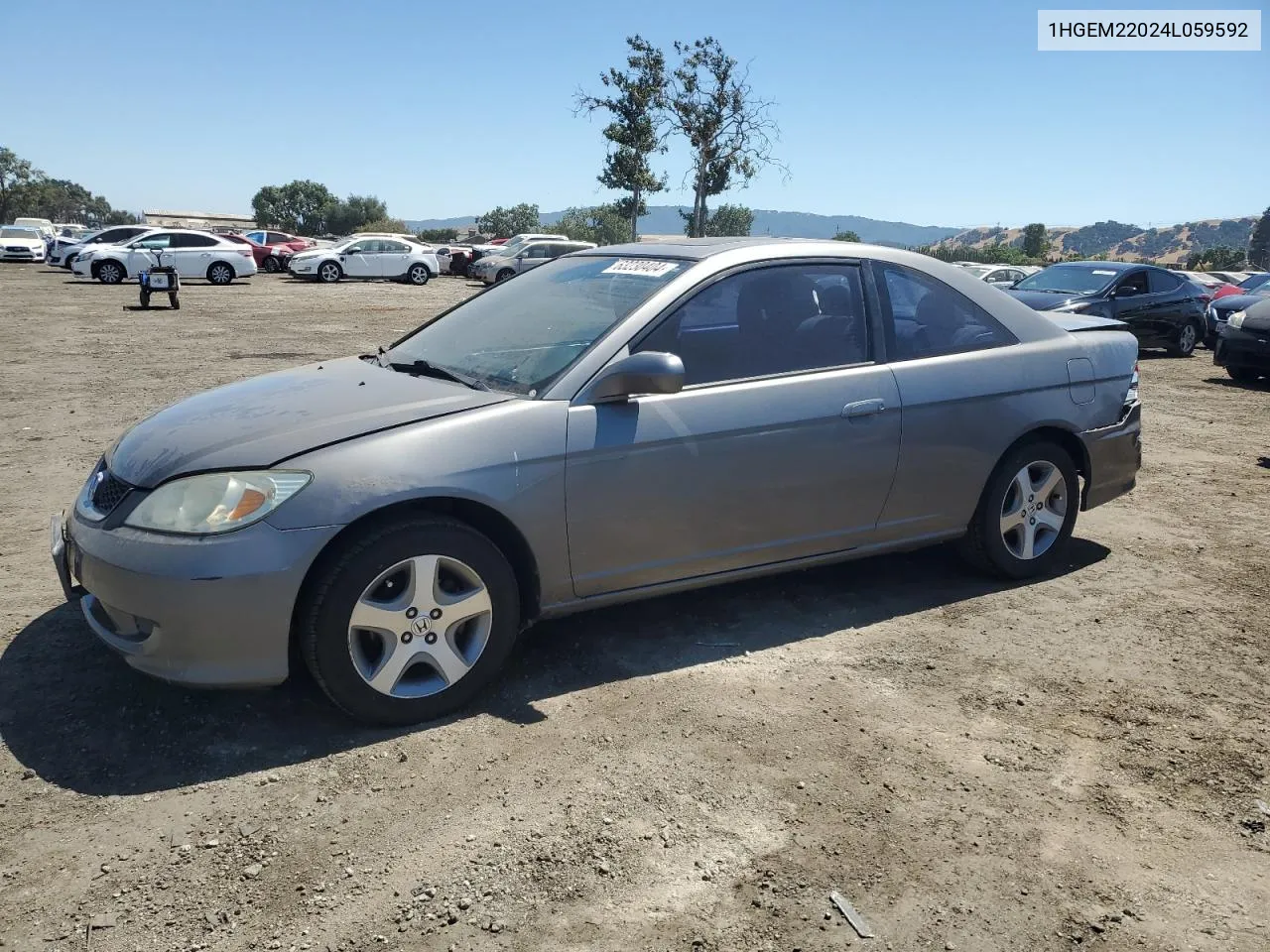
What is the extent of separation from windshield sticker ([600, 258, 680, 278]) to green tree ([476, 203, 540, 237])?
102 metres

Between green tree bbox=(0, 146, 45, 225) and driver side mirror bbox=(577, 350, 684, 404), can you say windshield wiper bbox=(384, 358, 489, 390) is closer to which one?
driver side mirror bbox=(577, 350, 684, 404)

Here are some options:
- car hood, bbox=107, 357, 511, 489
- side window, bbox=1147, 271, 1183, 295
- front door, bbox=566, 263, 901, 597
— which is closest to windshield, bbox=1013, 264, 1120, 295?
side window, bbox=1147, 271, 1183, 295

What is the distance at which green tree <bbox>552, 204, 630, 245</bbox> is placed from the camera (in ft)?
252

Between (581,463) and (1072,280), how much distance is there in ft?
44.8

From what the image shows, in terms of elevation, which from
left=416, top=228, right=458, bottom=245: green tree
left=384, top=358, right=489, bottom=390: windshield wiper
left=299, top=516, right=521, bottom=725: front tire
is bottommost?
left=299, top=516, right=521, bottom=725: front tire

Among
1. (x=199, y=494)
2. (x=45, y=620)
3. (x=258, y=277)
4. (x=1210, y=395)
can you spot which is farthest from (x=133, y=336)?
(x=258, y=277)

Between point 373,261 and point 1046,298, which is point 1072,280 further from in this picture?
point 373,261

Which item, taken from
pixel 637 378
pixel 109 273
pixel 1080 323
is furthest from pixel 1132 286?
pixel 109 273

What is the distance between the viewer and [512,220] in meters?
108

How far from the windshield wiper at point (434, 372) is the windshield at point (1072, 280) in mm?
12662

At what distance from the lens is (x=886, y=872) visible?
8.71ft

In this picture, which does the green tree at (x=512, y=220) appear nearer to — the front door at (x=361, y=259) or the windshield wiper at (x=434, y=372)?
the front door at (x=361, y=259)

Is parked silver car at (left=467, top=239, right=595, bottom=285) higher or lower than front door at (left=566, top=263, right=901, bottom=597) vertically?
higher

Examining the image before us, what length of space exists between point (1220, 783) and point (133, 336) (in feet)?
50.4
